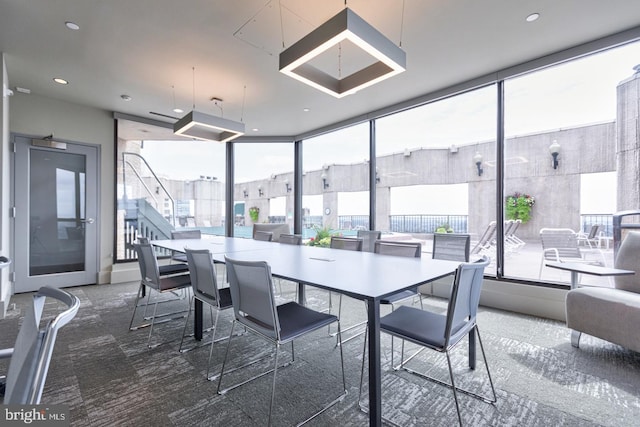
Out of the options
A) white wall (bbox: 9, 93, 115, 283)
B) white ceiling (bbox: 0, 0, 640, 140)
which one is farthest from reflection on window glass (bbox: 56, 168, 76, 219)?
white ceiling (bbox: 0, 0, 640, 140)

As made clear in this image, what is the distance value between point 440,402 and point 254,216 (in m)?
5.62

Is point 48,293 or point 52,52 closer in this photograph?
point 48,293

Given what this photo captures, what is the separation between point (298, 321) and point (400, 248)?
52.8 inches

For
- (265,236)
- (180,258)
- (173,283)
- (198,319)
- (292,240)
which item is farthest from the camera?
(265,236)

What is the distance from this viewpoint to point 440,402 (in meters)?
1.85

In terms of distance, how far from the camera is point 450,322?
1533mm

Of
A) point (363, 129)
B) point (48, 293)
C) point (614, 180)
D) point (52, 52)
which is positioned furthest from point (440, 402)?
point (52, 52)

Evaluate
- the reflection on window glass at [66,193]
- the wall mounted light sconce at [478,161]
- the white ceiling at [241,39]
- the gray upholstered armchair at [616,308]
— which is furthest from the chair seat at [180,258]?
the gray upholstered armchair at [616,308]

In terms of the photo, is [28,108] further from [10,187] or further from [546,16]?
[546,16]

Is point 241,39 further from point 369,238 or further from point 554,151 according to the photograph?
point 554,151

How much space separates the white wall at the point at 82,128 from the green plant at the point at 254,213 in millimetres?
2619

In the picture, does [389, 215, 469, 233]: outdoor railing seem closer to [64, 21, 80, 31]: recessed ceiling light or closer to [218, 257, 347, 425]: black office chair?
[218, 257, 347, 425]: black office chair

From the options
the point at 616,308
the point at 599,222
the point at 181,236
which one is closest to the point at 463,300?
the point at 616,308

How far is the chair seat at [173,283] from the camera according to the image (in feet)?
8.98
